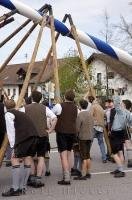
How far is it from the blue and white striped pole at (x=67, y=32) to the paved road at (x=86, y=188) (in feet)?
11.4

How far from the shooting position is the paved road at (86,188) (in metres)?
9.75

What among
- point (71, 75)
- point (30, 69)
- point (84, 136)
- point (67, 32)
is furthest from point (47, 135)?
point (71, 75)

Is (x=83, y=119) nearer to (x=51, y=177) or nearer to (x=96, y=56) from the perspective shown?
(x=51, y=177)

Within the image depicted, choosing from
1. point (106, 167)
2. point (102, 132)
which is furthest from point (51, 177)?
point (102, 132)

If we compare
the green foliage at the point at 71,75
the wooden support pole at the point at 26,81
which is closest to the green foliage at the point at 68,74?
the green foliage at the point at 71,75

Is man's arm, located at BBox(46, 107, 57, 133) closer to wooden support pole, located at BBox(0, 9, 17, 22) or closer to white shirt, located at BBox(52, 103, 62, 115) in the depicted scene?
white shirt, located at BBox(52, 103, 62, 115)

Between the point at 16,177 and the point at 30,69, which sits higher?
the point at 30,69

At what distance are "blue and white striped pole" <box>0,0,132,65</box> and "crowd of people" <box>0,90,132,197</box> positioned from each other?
83.5 inches

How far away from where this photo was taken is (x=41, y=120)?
11.1 m

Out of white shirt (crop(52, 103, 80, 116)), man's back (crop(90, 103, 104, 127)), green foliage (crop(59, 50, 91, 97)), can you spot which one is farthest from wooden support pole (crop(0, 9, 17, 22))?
green foliage (crop(59, 50, 91, 97))

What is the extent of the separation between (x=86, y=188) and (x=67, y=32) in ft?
16.3

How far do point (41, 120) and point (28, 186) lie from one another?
1.30m

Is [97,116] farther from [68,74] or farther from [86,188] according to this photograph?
[68,74]

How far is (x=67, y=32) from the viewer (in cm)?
1431
